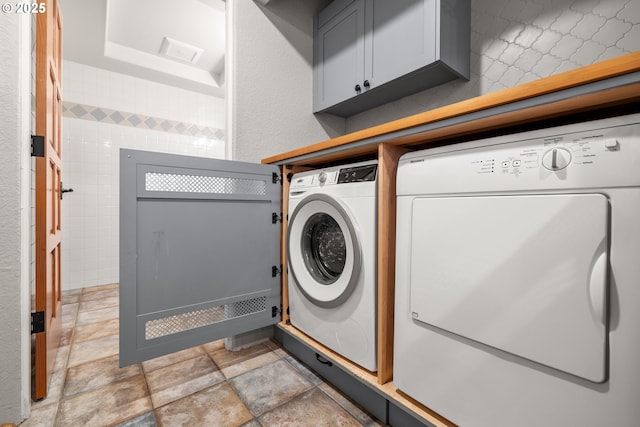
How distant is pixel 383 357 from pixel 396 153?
2.59 feet

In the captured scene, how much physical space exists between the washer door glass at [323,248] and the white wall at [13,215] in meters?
1.16

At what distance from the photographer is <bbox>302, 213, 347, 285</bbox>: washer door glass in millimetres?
1376

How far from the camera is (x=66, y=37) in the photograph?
8.34 feet

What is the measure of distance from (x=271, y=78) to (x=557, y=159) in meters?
1.77

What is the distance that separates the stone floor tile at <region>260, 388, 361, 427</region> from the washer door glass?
50 centimetres

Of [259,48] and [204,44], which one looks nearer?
[259,48]

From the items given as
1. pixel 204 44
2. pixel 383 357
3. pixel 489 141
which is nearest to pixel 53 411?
pixel 383 357

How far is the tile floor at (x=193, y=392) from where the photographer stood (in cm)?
112

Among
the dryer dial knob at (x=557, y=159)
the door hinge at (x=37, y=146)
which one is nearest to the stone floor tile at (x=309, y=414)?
the dryer dial knob at (x=557, y=159)

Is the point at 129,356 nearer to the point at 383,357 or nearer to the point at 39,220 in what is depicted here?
the point at 39,220

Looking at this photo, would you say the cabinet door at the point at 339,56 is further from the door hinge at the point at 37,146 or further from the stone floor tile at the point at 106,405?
the stone floor tile at the point at 106,405

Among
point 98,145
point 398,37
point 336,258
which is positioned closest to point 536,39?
point 398,37

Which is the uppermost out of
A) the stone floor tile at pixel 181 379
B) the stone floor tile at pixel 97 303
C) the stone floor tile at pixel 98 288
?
the stone floor tile at pixel 181 379

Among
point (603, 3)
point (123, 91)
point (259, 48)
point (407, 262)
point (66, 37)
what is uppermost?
point (66, 37)
